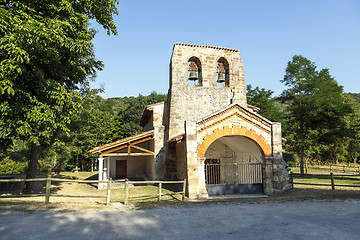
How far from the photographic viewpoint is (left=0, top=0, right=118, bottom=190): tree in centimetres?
647

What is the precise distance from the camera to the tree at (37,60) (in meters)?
6.47

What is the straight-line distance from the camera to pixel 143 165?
22.0m

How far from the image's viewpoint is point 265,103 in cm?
3027

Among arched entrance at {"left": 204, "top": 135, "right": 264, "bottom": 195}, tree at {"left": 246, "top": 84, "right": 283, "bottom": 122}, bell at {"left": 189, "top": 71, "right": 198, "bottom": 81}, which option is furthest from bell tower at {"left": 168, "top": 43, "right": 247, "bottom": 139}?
tree at {"left": 246, "top": 84, "right": 283, "bottom": 122}

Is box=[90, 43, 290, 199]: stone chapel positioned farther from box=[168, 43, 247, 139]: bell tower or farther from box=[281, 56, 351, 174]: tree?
box=[281, 56, 351, 174]: tree

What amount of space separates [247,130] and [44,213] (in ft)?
29.7

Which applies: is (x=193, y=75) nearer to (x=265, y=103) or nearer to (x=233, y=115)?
(x=233, y=115)

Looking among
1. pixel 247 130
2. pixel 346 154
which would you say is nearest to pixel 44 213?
pixel 247 130

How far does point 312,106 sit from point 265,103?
27.9ft

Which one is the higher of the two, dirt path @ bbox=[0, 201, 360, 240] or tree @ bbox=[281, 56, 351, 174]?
tree @ bbox=[281, 56, 351, 174]

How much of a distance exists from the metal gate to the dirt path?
2.84 m

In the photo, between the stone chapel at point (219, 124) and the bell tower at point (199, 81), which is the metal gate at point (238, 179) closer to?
the stone chapel at point (219, 124)

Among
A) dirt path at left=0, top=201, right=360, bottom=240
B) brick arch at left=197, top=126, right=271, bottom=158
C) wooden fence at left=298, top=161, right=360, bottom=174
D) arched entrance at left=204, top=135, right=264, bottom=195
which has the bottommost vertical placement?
wooden fence at left=298, top=161, right=360, bottom=174

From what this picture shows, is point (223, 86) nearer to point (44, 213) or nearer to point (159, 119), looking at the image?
point (159, 119)
